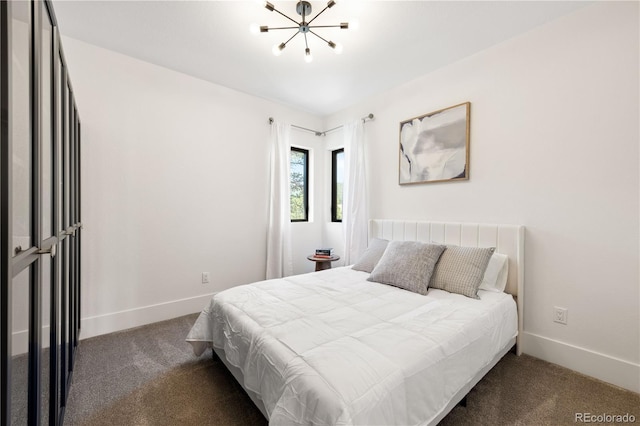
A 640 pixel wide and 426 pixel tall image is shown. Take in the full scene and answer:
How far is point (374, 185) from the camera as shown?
3.38m

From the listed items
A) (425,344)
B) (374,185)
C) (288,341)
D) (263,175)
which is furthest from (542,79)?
(263,175)

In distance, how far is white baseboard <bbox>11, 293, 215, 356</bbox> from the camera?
2412 millimetres

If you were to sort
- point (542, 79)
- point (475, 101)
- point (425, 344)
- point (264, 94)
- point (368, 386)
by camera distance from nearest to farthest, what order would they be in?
1. point (368, 386)
2. point (425, 344)
3. point (542, 79)
4. point (475, 101)
5. point (264, 94)

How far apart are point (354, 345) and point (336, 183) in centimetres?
304

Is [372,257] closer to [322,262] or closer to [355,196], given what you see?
[322,262]

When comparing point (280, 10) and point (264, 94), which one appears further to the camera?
point (264, 94)

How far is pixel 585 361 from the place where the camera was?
191cm

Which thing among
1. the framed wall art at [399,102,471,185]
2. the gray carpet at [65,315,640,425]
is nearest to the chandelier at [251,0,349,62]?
the framed wall art at [399,102,471,185]

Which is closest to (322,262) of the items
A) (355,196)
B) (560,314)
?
(355,196)

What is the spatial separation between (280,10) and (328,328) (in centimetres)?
214

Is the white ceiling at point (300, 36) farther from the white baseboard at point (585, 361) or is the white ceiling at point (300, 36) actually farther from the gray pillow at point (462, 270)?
Result: the white baseboard at point (585, 361)

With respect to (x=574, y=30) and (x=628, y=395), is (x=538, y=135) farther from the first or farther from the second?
(x=628, y=395)

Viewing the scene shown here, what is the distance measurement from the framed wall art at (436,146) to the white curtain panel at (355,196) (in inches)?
21.8

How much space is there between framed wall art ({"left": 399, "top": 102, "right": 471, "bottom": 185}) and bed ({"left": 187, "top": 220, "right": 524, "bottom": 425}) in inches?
23.7
